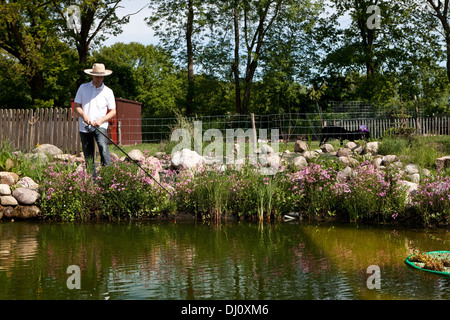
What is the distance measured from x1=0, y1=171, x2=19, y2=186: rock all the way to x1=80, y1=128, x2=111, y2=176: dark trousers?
156 centimetres

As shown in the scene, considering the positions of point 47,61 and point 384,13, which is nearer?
point 47,61

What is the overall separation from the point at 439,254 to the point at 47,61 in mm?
22064

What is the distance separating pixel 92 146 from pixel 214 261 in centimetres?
402

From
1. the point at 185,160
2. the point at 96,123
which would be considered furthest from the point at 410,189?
the point at 96,123

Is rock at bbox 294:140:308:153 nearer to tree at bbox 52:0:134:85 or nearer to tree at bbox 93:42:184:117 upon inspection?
tree at bbox 52:0:134:85

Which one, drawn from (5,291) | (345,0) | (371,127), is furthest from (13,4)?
(5,291)

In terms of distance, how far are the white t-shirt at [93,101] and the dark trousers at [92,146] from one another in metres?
0.16

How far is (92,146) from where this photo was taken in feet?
26.9

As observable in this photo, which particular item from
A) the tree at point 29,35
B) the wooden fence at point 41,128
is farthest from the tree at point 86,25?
the wooden fence at point 41,128

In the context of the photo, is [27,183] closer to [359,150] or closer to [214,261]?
[214,261]

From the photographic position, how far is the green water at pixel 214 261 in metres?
4.02

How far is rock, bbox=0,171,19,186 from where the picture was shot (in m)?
8.62
